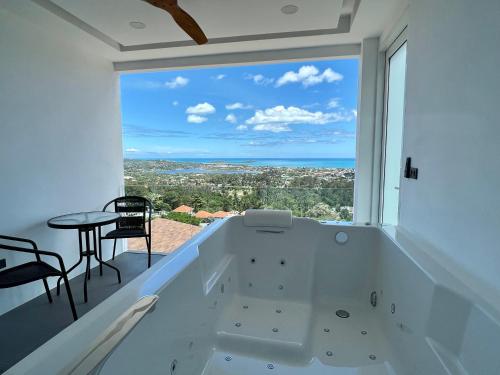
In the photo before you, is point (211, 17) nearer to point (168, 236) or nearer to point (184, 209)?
point (184, 209)

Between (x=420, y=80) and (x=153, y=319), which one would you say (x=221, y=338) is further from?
(x=420, y=80)

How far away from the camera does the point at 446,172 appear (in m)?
1.21

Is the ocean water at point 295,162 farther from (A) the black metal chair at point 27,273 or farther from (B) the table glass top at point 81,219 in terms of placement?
(A) the black metal chair at point 27,273

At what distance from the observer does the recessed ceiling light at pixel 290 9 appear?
6.91 feet

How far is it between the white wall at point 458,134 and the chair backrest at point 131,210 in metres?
2.66

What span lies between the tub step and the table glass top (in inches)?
54.3

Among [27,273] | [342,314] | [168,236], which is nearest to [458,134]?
[342,314]

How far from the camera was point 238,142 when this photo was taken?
4691mm

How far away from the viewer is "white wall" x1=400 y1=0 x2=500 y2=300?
91 cm

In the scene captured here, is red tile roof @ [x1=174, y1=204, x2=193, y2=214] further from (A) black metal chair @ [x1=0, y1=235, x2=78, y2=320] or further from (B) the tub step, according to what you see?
(B) the tub step

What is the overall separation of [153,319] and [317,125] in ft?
13.1

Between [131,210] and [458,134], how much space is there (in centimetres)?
308

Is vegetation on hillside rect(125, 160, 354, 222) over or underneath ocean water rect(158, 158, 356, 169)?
underneath

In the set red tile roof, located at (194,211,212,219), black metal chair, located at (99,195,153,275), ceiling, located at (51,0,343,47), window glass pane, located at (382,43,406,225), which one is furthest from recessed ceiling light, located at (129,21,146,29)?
window glass pane, located at (382,43,406,225)
